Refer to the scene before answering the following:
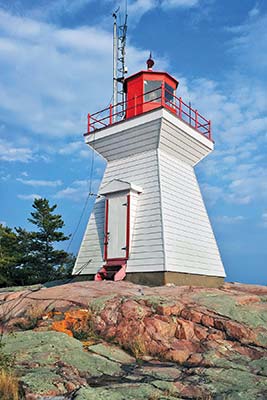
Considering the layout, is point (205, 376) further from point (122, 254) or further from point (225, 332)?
point (122, 254)

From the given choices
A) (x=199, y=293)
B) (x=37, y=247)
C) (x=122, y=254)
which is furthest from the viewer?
(x=37, y=247)

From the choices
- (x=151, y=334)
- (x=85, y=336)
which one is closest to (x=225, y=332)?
(x=151, y=334)

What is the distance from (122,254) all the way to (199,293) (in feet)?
13.3

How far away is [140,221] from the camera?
46.0 ft

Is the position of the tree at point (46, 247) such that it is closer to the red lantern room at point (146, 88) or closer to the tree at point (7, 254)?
the tree at point (7, 254)

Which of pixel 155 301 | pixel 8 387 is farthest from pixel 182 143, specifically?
pixel 8 387

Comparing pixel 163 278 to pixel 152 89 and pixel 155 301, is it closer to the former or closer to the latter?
pixel 155 301

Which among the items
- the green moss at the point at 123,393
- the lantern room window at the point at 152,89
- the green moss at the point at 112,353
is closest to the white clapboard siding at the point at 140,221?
the lantern room window at the point at 152,89

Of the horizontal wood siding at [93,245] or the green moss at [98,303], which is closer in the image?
the green moss at [98,303]

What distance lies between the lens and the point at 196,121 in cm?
1603

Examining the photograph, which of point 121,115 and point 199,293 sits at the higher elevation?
point 121,115

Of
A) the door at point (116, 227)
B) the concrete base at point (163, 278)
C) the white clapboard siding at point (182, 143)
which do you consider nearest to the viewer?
the concrete base at point (163, 278)

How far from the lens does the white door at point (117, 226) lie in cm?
1402

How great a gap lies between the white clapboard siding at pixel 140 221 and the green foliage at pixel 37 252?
747 cm
